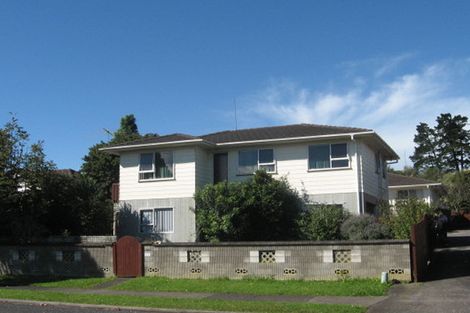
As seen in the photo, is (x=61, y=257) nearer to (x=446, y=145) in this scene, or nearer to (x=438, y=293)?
(x=438, y=293)

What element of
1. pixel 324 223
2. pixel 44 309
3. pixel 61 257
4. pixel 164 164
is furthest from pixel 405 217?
pixel 61 257

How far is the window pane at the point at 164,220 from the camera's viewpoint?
2648cm

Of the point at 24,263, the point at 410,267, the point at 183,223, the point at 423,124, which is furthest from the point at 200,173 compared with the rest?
the point at 423,124

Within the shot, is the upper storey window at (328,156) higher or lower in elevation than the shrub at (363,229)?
higher

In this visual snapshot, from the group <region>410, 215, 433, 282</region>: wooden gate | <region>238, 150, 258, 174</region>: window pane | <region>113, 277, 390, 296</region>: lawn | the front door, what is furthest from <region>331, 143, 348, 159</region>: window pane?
<region>113, 277, 390, 296</region>: lawn

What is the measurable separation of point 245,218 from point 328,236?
3691 millimetres

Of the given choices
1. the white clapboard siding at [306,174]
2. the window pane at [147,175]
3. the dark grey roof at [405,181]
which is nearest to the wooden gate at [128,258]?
the window pane at [147,175]

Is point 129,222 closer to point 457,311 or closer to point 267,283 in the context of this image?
point 267,283

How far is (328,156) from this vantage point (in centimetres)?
2555

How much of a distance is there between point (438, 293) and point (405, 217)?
531 centimetres

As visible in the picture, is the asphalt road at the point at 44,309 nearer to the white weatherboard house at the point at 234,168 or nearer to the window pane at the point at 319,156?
the white weatherboard house at the point at 234,168

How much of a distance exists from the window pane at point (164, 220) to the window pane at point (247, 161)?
3.95m

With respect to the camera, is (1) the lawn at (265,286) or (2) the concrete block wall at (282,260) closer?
(1) the lawn at (265,286)

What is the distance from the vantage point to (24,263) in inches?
844
